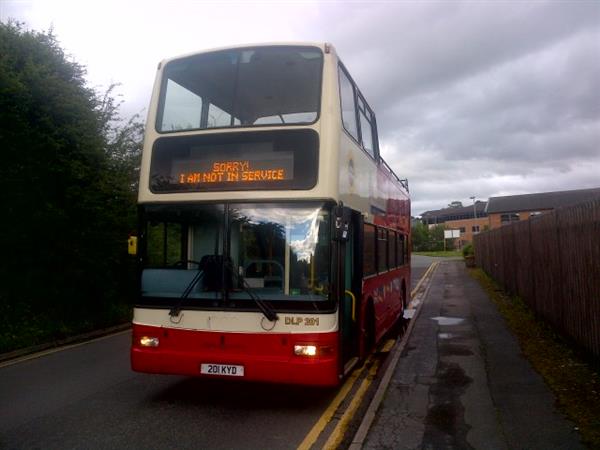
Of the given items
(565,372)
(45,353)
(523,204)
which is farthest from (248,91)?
(523,204)

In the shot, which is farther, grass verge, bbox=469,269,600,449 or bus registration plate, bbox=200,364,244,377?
bus registration plate, bbox=200,364,244,377

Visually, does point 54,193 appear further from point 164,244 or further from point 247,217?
point 247,217

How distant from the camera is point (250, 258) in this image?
A: 6.30m

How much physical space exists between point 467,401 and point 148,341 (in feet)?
12.9

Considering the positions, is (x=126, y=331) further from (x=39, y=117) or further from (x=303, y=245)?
(x=303, y=245)

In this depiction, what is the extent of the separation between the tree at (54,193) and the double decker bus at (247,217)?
212 inches

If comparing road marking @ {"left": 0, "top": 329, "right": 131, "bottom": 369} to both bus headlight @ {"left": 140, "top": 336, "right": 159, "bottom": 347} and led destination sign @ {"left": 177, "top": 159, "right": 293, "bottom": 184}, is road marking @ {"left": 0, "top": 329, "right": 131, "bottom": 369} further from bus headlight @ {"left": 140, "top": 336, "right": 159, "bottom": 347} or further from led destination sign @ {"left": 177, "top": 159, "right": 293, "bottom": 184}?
led destination sign @ {"left": 177, "top": 159, "right": 293, "bottom": 184}

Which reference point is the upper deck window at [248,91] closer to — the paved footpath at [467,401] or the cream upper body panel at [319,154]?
the cream upper body panel at [319,154]

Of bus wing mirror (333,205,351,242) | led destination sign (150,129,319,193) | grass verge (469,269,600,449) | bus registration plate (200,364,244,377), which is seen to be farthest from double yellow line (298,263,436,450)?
led destination sign (150,129,319,193)

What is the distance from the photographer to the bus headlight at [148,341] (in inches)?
253

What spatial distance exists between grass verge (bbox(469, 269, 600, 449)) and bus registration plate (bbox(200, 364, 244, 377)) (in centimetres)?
353

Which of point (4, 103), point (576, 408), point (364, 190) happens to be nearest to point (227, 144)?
point (364, 190)

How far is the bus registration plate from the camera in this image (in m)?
6.09

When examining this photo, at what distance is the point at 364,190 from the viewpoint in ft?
26.9
